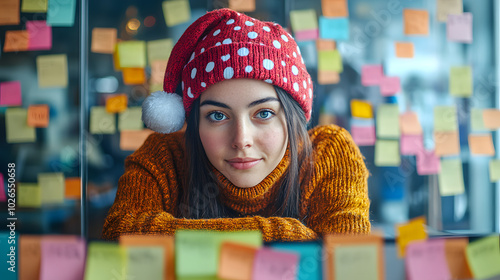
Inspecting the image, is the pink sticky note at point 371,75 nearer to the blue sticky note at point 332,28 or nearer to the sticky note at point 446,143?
the blue sticky note at point 332,28

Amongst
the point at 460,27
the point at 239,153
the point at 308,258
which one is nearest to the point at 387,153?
the point at 460,27

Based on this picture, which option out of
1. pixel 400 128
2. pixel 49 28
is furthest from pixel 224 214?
pixel 400 128

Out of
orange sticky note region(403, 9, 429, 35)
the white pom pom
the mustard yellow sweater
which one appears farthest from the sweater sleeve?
orange sticky note region(403, 9, 429, 35)

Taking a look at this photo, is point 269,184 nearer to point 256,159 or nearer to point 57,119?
point 256,159

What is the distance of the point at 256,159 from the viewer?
85 cm

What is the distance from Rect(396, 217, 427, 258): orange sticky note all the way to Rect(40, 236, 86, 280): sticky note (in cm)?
45

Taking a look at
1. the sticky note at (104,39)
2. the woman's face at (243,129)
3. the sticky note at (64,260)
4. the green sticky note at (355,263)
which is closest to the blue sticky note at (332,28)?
the woman's face at (243,129)

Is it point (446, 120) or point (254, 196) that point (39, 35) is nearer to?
point (254, 196)

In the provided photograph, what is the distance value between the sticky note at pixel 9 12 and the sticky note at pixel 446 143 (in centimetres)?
177

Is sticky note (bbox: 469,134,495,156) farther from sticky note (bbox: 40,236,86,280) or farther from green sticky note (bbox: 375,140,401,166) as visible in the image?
sticky note (bbox: 40,236,86,280)

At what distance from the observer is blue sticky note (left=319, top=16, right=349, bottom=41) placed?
132 centimetres

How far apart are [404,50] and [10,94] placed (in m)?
1.67

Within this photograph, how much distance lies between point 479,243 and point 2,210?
122cm

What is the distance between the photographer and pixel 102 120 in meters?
1.43
